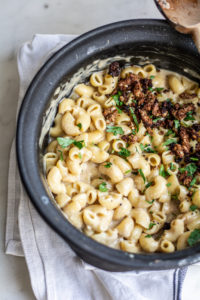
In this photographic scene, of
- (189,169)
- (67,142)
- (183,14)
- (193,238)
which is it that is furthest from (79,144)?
(183,14)

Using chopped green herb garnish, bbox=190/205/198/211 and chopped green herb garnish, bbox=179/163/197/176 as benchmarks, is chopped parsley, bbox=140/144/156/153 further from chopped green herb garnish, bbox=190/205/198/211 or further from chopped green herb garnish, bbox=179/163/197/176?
chopped green herb garnish, bbox=190/205/198/211

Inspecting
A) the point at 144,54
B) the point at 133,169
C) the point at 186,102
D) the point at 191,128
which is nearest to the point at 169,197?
the point at 133,169

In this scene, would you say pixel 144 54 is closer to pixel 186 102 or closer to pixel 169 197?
pixel 186 102

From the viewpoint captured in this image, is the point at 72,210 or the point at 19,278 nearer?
the point at 72,210

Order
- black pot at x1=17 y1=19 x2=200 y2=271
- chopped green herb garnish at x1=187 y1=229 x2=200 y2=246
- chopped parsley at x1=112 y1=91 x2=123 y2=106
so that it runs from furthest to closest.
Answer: chopped parsley at x1=112 y1=91 x2=123 y2=106 < chopped green herb garnish at x1=187 y1=229 x2=200 y2=246 < black pot at x1=17 y1=19 x2=200 y2=271

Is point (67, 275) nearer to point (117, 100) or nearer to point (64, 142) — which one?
point (64, 142)

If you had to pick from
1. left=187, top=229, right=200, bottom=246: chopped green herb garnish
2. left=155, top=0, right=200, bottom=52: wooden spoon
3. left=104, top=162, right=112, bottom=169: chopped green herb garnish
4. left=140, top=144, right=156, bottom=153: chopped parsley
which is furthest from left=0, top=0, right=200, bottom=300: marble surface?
left=187, top=229, right=200, bottom=246: chopped green herb garnish
